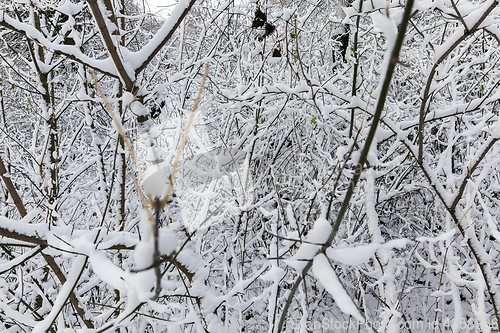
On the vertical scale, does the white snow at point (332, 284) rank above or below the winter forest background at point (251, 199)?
below

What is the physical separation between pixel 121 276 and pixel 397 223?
3770mm

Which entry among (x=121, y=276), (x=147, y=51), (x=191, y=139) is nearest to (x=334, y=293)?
(x=121, y=276)

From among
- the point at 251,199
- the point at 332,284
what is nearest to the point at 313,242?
the point at 332,284

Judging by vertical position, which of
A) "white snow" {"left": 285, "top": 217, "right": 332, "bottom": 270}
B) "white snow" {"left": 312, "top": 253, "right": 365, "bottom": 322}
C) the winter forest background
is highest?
the winter forest background

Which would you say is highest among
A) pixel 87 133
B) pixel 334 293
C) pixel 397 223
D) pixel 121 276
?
pixel 87 133

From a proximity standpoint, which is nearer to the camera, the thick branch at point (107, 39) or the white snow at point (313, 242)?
the white snow at point (313, 242)

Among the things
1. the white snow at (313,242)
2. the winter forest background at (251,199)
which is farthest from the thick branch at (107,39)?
the white snow at (313,242)

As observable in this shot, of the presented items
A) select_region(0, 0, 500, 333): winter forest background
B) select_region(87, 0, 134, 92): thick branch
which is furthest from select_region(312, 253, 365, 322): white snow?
select_region(87, 0, 134, 92): thick branch

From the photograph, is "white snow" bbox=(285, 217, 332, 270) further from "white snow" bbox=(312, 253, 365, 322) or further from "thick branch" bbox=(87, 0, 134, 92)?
"thick branch" bbox=(87, 0, 134, 92)

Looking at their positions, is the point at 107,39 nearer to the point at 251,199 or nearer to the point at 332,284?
the point at 332,284

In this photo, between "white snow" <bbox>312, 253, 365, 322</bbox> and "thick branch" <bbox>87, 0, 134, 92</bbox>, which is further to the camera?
"thick branch" <bbox>87, 0, 134, 92</bbox>

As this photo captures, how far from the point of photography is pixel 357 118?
254 cm

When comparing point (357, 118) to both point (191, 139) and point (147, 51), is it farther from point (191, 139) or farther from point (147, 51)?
point (147, 51)

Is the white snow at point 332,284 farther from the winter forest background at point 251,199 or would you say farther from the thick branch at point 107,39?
the thick branch at point 107,39
